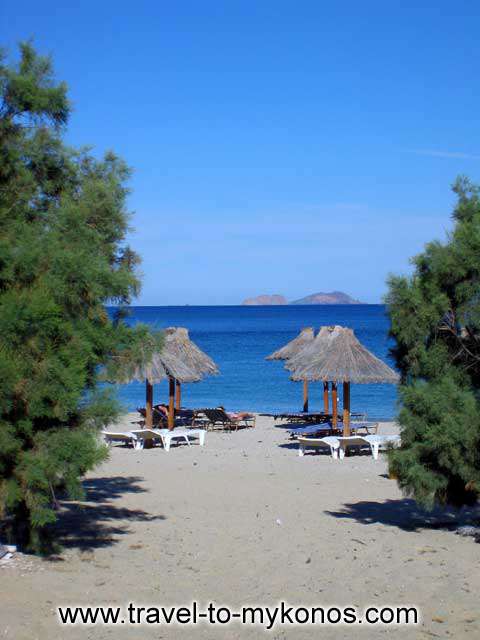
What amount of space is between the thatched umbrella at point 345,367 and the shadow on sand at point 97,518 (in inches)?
250

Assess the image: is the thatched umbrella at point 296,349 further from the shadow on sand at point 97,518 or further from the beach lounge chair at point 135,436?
the shadow on sand at point 97,518

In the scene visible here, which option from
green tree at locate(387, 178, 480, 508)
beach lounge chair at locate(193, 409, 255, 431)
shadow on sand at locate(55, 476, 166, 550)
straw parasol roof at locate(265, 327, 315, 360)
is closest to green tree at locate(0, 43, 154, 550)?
shadow on sand at locate(55, 476, 166, 550)

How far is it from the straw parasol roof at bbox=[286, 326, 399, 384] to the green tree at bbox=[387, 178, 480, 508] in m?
8.51

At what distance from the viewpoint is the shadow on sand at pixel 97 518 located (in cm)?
860

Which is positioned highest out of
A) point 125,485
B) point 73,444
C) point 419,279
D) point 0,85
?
point 0,85

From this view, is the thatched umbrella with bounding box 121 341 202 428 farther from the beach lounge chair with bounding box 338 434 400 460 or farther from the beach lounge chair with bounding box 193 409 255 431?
Result: the beach lounge chair with bounding box 338 434 400 460

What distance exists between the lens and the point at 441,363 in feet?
27.8

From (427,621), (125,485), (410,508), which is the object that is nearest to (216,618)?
(427,621)

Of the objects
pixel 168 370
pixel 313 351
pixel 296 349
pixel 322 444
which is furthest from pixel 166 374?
pixel 296 349

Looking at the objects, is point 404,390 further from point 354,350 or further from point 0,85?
point 354,350

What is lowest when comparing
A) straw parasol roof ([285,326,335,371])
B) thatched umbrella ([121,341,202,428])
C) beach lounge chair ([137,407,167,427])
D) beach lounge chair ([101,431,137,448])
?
beach lounge chair ([101,431,137,448])

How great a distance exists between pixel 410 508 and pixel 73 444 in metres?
5.65

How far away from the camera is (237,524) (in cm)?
→ 985

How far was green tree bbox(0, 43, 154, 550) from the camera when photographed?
6.63m
